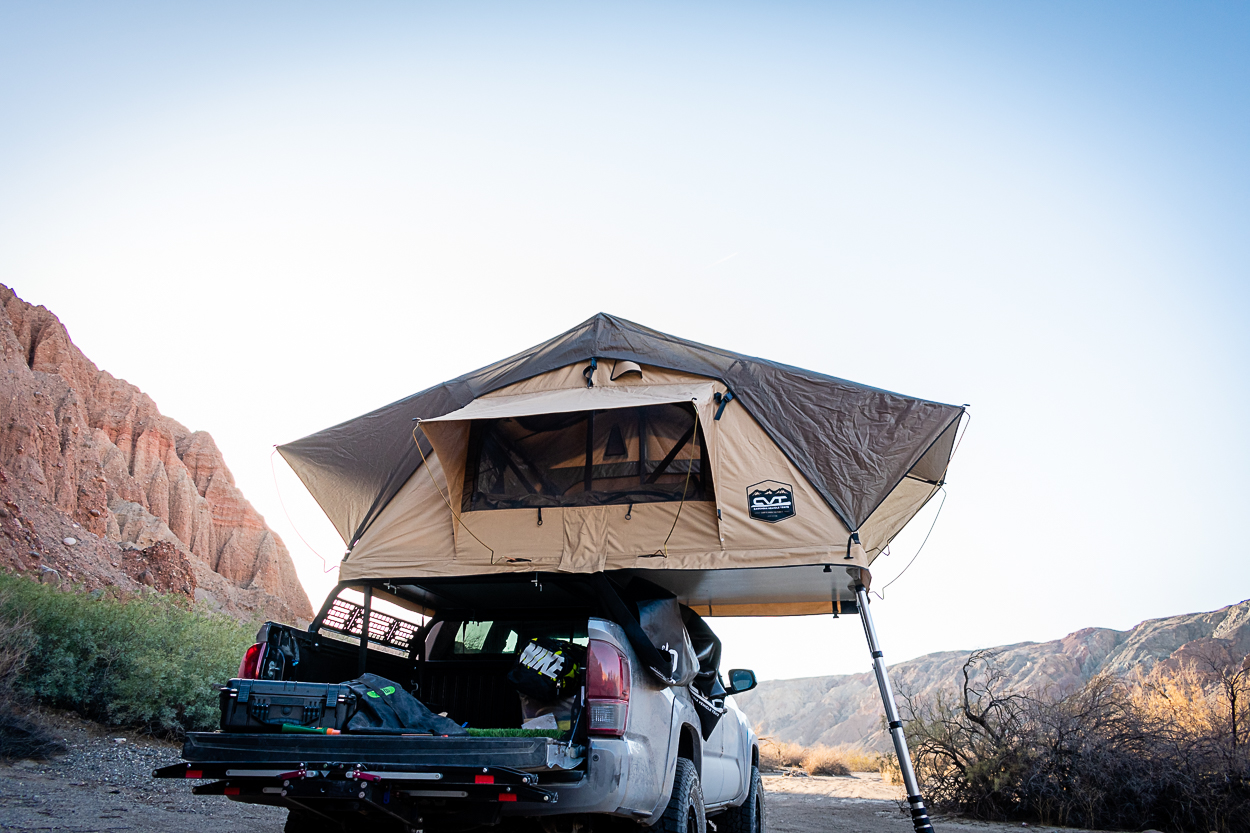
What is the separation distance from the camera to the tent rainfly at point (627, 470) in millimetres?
5816

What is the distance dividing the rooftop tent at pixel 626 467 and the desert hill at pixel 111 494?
60.4 ft

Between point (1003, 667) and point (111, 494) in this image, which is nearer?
point (1003, 667)

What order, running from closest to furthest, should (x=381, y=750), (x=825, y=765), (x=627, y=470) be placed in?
(x=381, y=750) → (x=627, y=470) → (x=825, y=765)

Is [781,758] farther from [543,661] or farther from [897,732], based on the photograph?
[543,661]

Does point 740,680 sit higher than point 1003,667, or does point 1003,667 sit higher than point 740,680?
point 1003,667

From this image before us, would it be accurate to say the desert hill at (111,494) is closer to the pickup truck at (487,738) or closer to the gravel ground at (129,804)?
the gravel ground at (129,804)

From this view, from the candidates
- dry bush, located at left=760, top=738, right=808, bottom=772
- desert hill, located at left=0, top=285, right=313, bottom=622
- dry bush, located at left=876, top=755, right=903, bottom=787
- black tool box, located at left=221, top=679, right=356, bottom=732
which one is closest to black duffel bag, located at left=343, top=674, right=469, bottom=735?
black tool box, located at left=221, top=679, right=356, bottom=732

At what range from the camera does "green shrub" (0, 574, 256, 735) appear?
10.9 metres

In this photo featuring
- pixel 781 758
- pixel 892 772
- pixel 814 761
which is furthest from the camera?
pixel 781 758

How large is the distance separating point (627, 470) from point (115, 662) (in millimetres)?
9428

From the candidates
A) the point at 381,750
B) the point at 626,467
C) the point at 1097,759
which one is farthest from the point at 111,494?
the point at 381,750

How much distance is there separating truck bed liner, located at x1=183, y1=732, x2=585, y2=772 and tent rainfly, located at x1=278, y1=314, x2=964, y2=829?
70.5 inches

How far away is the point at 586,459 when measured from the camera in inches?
253

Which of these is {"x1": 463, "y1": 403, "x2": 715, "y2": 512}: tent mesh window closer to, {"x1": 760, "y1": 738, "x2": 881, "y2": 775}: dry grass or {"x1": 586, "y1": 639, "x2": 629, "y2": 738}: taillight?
{"x1": 586, "y1": 639, "x2": 629, "y2": 738}: taillight
